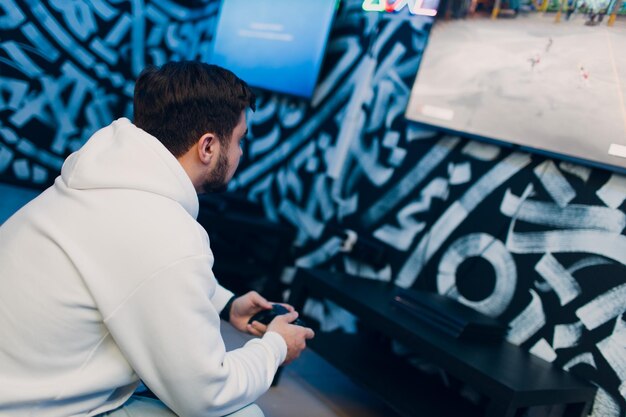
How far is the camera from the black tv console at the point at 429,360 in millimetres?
1540

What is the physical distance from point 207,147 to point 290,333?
0.45 meters

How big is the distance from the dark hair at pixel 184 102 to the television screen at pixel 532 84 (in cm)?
122

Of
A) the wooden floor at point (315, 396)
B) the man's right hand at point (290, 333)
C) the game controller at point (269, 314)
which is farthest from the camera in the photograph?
the wooden floor at point (315, 396)

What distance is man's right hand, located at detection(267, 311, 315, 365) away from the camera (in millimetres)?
1254

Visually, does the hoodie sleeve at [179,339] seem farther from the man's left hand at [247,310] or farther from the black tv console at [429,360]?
the black tv console at [429,360]

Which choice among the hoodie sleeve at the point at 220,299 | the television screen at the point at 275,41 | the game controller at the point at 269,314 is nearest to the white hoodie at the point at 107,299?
the game controller at the point at 269,314

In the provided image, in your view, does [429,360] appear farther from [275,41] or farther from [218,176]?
[275,41]

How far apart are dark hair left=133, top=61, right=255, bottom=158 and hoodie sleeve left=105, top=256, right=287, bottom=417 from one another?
1.02 ft

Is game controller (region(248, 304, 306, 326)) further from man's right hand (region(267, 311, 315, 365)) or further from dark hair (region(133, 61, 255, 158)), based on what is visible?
dark hair (region(133, 61, 255, 158))

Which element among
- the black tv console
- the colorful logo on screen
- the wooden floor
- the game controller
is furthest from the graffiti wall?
the game controller

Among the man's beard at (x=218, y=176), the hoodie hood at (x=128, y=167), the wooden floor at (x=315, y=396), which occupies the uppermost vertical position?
the hoodie hood at (x=128, y=167)

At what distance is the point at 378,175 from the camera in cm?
259

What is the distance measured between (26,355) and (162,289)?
26 centimetres

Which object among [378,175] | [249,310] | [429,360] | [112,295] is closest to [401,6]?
[378,175]
